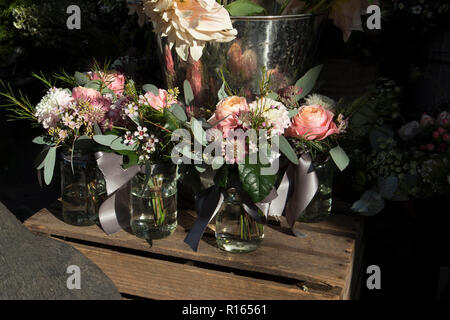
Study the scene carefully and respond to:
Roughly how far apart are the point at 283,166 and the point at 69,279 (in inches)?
21.6

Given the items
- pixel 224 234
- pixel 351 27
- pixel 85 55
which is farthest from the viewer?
pixel 85 55

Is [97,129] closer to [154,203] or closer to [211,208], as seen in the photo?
[154,203]

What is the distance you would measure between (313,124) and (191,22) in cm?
35

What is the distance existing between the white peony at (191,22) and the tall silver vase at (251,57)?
2.7 inches

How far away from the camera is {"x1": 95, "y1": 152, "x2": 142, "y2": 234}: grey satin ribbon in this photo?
1233mm

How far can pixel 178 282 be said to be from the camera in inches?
47.7

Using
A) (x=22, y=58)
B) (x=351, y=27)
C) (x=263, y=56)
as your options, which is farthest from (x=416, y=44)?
(x=22, y=58)

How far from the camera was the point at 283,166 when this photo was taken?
4.20 ft

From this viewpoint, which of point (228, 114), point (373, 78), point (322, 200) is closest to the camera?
point (228, 114)

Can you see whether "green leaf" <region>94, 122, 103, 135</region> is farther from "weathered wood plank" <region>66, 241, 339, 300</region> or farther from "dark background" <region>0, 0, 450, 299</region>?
"dark background" <region>0, 0, 450, 299</region>

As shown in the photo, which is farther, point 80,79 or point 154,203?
point 80,79

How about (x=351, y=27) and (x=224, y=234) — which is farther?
(x=351, y=27)

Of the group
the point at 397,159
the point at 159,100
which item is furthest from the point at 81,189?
the point at 397,159
